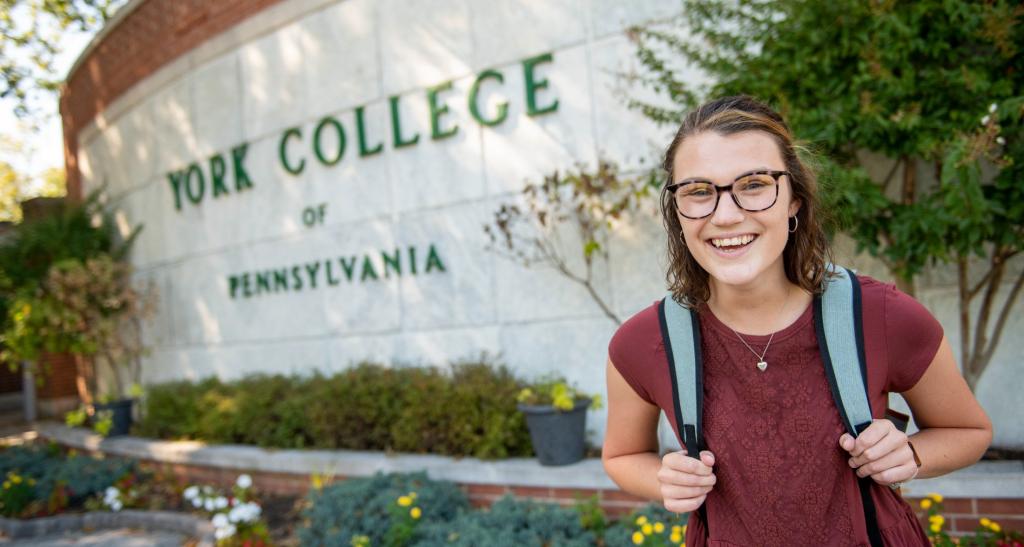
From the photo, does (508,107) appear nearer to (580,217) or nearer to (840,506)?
(580,217)

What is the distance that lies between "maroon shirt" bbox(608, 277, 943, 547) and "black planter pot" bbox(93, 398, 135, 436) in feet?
27.4

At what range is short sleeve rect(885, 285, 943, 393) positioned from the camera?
1.42 meters

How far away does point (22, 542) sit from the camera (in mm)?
5977

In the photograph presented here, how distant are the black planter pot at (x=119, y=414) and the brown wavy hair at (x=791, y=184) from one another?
27.3 feet

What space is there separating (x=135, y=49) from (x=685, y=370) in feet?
32.5

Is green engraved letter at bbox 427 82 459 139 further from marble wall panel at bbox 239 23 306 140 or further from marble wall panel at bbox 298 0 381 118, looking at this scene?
marble wall panel at bbox 239 23 306 140

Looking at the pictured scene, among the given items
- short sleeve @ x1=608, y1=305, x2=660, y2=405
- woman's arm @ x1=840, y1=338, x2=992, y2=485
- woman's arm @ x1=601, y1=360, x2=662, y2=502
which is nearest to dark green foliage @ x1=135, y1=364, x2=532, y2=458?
woman's arm @ x1=601, y1=360, x2=662, y2=502

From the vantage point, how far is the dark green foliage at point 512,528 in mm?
3729

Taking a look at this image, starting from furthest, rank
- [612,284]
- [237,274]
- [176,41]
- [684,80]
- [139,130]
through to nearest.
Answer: [139,130], [176,41], [237,274], [612,284], [684,80]

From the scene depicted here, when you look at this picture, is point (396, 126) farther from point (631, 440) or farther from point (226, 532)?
point (631, 440)

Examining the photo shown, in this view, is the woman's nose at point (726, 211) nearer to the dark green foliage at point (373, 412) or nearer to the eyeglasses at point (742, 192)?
the eyeglasses at point (742, 192)

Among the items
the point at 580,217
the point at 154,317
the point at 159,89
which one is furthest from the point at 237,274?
the point at 580,217

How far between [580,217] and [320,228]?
9.78 ft

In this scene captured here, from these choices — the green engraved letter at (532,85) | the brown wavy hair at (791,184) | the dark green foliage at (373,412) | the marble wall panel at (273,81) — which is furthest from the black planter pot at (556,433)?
the marble wall panel at (273,81)
